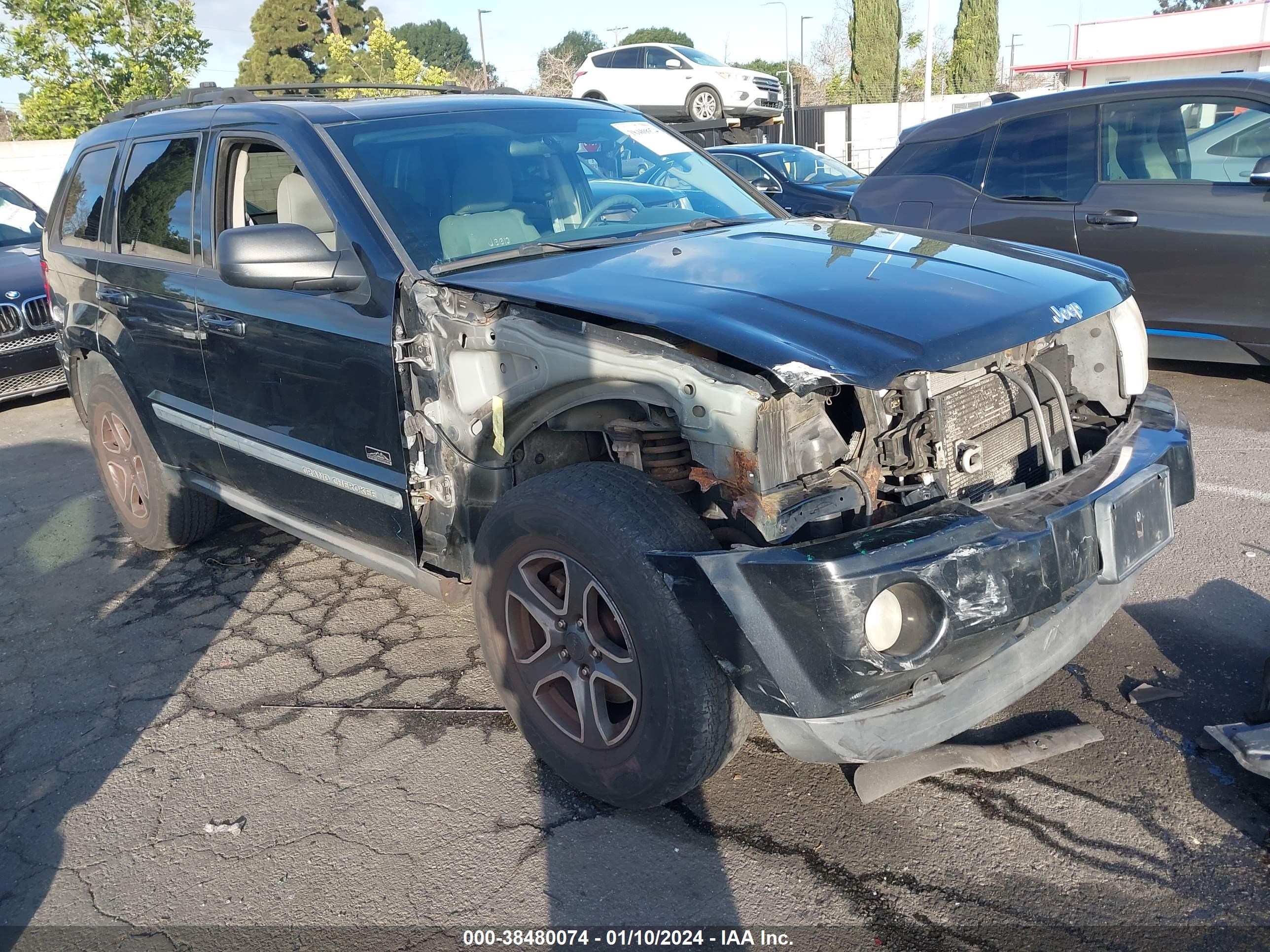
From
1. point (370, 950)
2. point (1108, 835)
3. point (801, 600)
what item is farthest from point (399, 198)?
point (1108, 835)

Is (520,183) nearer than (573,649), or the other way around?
(573,649)

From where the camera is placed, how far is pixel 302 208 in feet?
11.7

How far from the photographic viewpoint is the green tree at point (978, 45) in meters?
41.4

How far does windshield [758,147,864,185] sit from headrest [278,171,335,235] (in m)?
8.31

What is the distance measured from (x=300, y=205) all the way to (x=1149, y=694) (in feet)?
10.5

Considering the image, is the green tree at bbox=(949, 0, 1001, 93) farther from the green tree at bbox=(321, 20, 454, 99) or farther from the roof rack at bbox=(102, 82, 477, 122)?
the roof rack at bbox=(102, 82, 477, 122)

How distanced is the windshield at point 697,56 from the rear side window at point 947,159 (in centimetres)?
1499

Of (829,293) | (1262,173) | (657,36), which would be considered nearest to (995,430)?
(829,293)

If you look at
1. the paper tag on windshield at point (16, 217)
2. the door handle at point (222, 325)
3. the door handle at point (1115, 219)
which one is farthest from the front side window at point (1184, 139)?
the paper tag on windshield at point (16, 217)

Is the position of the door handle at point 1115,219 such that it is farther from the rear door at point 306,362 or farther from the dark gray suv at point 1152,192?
the rear door at point 306,362

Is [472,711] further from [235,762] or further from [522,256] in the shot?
[522,256]

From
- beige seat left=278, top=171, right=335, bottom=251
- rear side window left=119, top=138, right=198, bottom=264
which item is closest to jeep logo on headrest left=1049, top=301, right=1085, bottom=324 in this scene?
beige seat left=278, top=171, right=335, bottom=251

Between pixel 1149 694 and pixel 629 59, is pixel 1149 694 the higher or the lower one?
the lower one

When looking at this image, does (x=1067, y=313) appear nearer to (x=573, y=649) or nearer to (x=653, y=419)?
(x=653, y=419)
